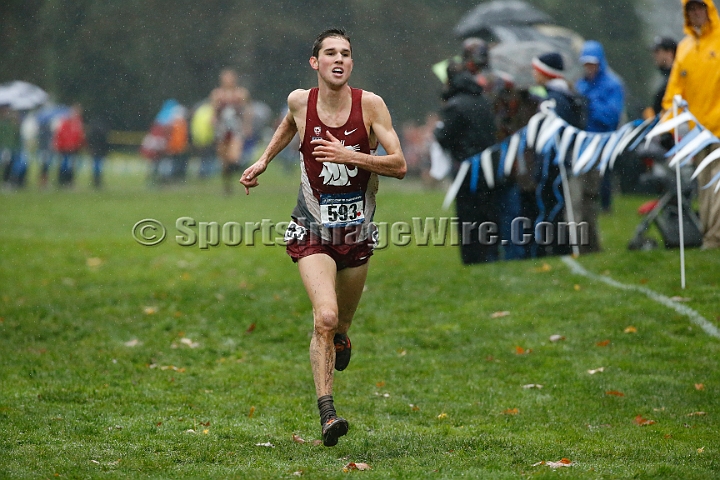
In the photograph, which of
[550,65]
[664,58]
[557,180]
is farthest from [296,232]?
[664,58]

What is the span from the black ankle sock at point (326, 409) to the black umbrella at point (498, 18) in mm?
14437

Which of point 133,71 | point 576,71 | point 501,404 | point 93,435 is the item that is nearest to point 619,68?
point 576,71

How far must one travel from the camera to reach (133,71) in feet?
78.4

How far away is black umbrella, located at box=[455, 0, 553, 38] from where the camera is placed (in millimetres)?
18766

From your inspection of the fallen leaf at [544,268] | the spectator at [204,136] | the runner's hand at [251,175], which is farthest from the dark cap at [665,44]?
the spectator at [204,136]

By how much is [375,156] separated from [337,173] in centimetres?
30

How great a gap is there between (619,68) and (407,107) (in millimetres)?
5749

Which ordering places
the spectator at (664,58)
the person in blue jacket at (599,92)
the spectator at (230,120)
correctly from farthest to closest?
1. the spectator at (230,120)
2. the person in blue jacket at (599,92)
3. the spectator at (664,58)

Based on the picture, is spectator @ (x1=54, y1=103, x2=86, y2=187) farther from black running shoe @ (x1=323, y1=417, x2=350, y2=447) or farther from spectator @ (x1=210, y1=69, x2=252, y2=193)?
black running shoe @ (x1=323, y1=417, x2=350, y2=447)

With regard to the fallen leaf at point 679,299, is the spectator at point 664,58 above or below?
above

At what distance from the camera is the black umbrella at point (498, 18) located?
18.8 metres

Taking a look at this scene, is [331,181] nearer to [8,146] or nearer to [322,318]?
[322,318]

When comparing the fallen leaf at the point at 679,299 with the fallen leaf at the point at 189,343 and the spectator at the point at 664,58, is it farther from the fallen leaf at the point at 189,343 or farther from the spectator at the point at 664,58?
the fallen leaf at the point at 189,343

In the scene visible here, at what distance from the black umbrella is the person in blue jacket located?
277 inches
